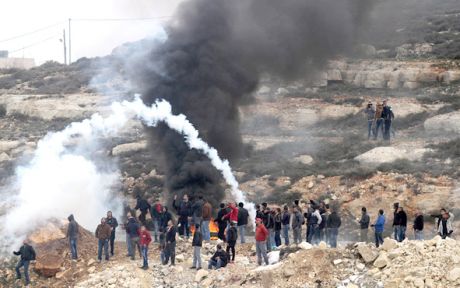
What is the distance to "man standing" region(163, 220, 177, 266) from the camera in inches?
733

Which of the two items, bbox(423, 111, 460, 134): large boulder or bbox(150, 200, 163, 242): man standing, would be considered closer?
bbox(150, 200, 163, 242): man standing

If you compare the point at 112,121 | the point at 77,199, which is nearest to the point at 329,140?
the point at 112,121

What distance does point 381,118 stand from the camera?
31.5 meters

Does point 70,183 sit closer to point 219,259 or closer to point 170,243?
point 170,243

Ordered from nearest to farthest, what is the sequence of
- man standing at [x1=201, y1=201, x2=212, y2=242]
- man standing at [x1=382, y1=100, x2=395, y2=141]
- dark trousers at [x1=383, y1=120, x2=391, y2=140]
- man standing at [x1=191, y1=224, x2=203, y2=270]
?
man standing at [x1=191, y1=224, x2=203, y2=270] → man standing at [x1=201, y1=201, x2=212, y2=242] → man standing at [x1=382, y1=100, x2=395, y2=141] → dark trousers at [x1=383, y1=120, x2=391, y2=140]

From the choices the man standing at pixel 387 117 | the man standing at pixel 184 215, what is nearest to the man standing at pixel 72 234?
the man standing at pixel 184 215

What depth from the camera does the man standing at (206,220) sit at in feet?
67.8

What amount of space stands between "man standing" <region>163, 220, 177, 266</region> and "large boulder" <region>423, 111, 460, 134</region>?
20.5 metres

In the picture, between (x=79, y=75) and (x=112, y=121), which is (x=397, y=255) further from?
(x=79, y=75)

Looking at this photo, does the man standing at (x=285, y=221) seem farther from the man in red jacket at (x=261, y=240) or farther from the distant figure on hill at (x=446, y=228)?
the distant figure on hill at (x=446, y=228)

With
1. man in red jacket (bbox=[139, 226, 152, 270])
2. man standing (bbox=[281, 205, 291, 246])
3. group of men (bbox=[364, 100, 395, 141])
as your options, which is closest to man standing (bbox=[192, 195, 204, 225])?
man standing (bbox=[281, 205, 291, 246])

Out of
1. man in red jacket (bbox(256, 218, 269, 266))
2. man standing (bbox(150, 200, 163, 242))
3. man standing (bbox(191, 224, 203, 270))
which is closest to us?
man in red jacket (bbox(256, 218, 269, 266))

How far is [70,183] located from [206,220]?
21.7ft

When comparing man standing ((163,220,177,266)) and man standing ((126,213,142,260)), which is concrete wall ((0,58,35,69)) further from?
man standing ((163,220,177,266))
